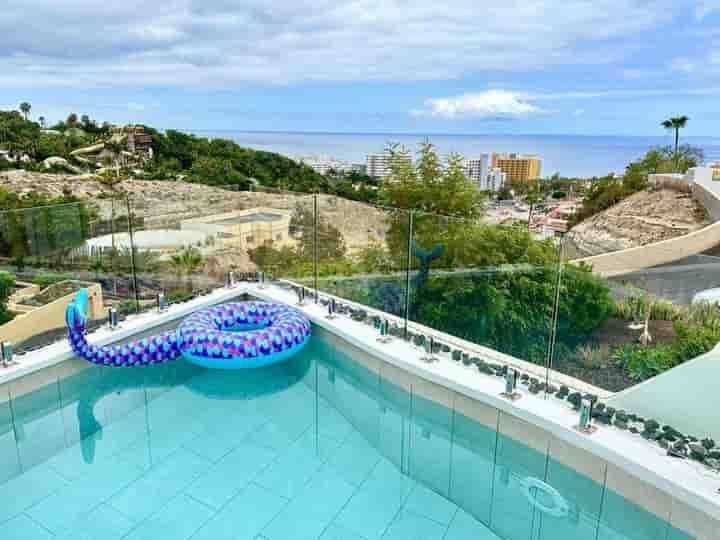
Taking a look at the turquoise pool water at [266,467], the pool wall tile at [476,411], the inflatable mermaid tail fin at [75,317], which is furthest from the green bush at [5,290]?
the pool wall tile at [476,411]

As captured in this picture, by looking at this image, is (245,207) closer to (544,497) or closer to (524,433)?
(524,433)

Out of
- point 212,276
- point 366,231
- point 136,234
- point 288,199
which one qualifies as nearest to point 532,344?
point 366,231

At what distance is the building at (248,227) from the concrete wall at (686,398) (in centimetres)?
434

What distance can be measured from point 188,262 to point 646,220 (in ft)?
A: 66.5

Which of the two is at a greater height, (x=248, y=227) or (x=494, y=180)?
(x=248, y=227)

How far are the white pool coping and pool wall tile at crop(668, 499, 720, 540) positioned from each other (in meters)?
0.04

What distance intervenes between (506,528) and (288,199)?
4.66 meters

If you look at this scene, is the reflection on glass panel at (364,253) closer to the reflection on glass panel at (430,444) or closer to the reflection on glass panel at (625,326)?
the reflection on glass panel at (430,444)

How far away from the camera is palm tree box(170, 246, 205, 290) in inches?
278

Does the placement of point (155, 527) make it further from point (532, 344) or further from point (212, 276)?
point (212, 276)

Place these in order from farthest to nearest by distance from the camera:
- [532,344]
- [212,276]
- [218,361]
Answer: [212,276] < [218,361] < [532,344]

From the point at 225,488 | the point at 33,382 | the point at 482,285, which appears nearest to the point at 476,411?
the point at 482,285

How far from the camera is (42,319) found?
536 centimetres

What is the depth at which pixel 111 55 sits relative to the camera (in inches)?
1394
